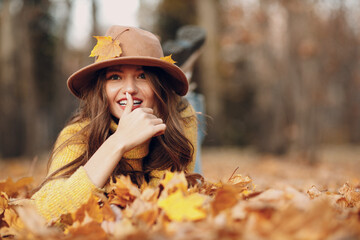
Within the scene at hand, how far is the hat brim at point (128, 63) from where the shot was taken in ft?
6.18

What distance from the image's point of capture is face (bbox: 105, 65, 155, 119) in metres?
1.96

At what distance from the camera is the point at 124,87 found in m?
1.97

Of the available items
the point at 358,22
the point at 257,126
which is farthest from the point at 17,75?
the point at 358,22

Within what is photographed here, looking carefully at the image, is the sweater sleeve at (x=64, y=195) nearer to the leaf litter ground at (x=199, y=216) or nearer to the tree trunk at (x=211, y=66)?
the leaf litter ground at (x=199, y=216)

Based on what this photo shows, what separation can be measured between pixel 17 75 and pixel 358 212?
940cm

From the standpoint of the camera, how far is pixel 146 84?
2020 millimetres

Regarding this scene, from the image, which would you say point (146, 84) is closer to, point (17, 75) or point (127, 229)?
point (127, 229)

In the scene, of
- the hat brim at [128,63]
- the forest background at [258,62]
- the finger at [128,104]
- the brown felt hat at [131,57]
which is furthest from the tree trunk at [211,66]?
the finger at [128,104]

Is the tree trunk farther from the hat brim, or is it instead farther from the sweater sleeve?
the sweater sleeve

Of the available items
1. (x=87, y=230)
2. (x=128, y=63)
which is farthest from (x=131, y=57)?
(x=87, y=230)

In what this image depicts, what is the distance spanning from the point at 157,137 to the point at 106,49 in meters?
0.58

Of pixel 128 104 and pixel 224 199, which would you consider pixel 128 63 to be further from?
pixel 224 199

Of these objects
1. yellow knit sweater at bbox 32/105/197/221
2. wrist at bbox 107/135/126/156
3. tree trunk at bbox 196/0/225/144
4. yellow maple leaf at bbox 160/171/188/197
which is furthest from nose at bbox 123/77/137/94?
tree trunk at bbox 196/0/225/144

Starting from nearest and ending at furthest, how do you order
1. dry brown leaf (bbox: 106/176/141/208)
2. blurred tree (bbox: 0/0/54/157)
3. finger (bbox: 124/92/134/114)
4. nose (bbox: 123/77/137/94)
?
dry brown leaf (bbox: 106/176/141/208) → finger (bbox: 124/92/134/114) → nose (bbox: 123/77/137/94) → blurred tree (bbox: 0/0/54/157)
